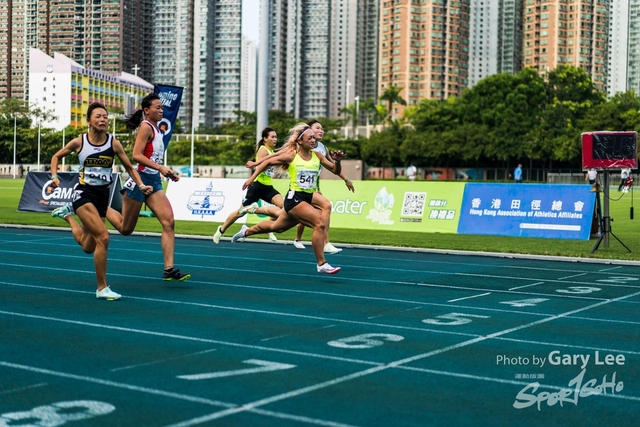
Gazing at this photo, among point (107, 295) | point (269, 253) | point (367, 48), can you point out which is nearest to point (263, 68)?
point (269, 253)

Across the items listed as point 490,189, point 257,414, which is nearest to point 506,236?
point 490,189

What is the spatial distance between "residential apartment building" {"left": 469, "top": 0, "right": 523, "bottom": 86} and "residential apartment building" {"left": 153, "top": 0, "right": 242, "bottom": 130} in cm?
4276

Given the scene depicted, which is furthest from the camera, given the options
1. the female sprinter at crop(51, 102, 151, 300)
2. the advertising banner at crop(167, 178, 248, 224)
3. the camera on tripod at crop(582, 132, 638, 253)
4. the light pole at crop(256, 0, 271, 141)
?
the advertising banner at crop(167, 178, 248, 224)

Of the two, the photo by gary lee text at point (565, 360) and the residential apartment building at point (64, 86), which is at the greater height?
the residential apartment building at point (64, 86)

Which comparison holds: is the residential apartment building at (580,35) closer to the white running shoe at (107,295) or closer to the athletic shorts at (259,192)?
the athletic shorts at (259,192)

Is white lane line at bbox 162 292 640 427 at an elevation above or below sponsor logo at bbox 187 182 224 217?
below

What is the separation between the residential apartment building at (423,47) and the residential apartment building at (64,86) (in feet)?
→ 153

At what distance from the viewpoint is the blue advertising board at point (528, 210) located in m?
19.1

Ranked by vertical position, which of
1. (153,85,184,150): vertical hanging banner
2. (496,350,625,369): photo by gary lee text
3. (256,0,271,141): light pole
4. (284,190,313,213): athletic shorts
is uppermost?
(256,0,271,141): light pole

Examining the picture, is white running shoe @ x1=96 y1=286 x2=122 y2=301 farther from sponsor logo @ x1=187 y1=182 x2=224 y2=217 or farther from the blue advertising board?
sponsor logo @ x1=187 y1=182 x2=224 y2=217

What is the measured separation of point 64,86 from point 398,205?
133 meters

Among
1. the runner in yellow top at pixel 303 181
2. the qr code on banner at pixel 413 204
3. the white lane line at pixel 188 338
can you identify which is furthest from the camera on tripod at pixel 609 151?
the white lane line at pixel 188 338

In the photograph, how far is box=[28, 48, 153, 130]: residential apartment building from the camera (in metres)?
145


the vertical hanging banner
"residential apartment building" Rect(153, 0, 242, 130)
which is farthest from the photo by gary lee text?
"residential apartment building" Rect(153, 0, 242, 130)
